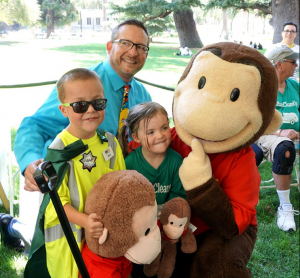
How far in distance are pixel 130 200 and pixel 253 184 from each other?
2.17ft

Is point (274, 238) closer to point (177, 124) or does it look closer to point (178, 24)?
point (177, 124)

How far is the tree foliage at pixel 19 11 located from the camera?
21.0ft

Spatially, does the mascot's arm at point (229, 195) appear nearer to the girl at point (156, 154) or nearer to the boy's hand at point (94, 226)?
the girl at point (156, 154)

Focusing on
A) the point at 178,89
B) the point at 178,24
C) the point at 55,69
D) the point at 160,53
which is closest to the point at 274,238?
the point at 178,89

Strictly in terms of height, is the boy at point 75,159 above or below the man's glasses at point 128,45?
below

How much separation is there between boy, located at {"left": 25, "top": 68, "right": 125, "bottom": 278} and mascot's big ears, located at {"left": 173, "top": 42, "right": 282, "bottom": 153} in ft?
1.41

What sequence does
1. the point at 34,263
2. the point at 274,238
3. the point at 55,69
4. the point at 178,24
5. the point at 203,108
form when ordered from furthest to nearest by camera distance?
the point at 178,24, the point at 55,69, the point at 274,238, the point at 34,263, the point at 203,108

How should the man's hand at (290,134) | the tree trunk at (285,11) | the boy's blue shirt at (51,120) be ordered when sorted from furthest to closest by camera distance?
the tree trunk at (285,11), the man's hand at (290,134), the boy's blue shirt at (51,120)

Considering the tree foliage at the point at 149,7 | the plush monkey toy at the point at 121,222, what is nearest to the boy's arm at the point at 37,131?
the plush monkey toy at the point at 121,222

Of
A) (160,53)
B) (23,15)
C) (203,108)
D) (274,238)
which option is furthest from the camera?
(160,53)

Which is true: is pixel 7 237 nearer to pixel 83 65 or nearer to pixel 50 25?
pixel 83 65

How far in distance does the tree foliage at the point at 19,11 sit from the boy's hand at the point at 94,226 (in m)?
5.67

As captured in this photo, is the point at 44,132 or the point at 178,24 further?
the point at 178,24

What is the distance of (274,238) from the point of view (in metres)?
3.11
